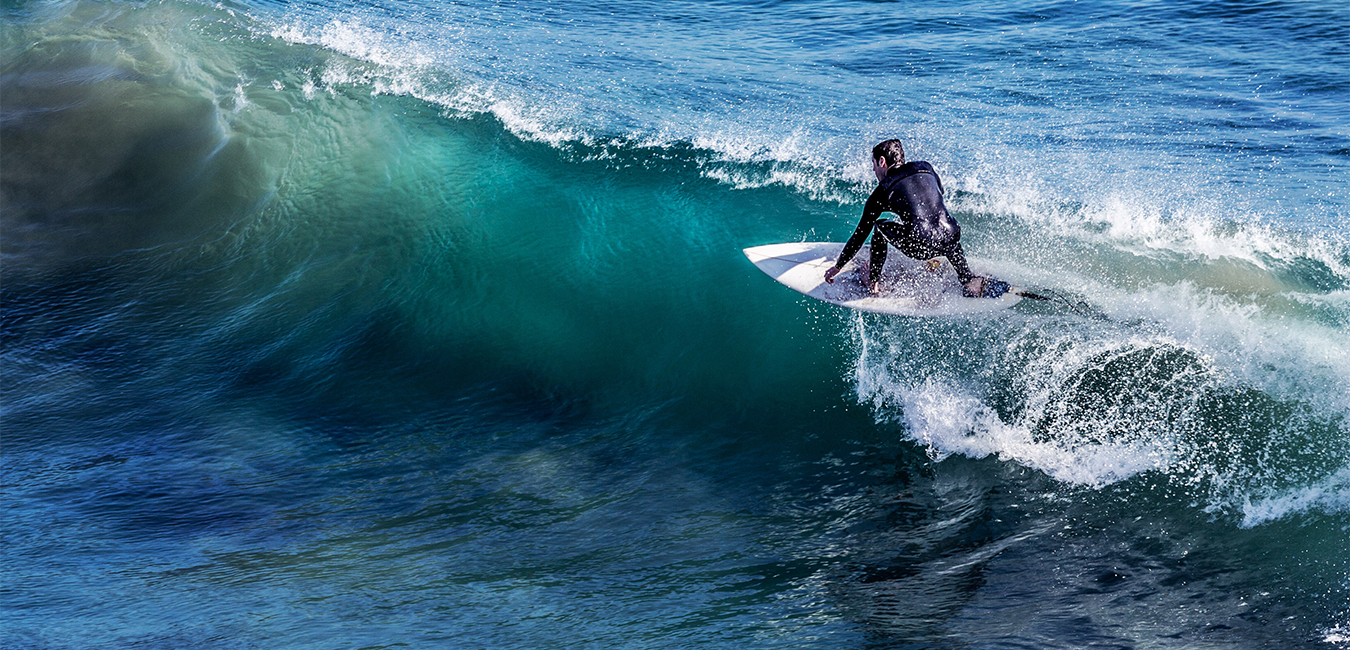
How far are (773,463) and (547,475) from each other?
5.63 ft

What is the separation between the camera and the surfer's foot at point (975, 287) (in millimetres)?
7535

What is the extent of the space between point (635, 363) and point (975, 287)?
299cm

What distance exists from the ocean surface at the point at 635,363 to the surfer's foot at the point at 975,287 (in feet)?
0.83

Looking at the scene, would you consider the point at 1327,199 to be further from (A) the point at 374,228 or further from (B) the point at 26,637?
(B) the point at 26,637

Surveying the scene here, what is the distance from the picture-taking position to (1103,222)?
912cm

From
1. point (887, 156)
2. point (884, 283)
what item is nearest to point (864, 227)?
point (887, 156)

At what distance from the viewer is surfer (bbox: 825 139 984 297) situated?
280 inches

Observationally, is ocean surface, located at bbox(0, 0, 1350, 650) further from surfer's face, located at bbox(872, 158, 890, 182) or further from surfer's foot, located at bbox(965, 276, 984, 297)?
surfer's face, located at bbox(872, 158, 890, 182)

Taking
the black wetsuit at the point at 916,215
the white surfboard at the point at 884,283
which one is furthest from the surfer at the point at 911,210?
the white surfboard at the point at 884,283

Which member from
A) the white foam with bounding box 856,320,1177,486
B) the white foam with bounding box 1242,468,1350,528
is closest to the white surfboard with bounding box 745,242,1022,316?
the white foam with bounding box 856,320,1177,486

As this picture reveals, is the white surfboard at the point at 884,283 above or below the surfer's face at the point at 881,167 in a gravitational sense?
below

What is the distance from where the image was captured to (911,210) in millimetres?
7137

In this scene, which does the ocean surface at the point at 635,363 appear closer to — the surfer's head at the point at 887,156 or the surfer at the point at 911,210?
the surfer at the point at 911,210

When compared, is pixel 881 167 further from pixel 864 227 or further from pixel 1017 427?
pixel 1017 427
